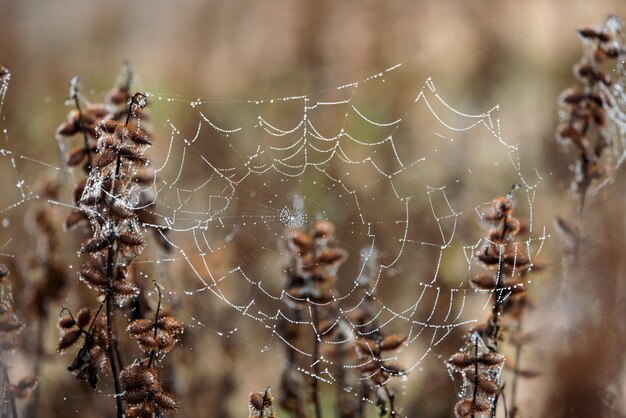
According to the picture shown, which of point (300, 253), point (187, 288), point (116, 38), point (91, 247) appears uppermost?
point (116, 38)

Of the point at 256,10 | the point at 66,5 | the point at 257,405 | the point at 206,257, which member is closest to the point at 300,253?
the point at 257,405

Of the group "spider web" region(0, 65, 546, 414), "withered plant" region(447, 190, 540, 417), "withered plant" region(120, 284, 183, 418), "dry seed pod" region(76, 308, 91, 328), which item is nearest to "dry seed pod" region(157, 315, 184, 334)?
"withered plant" region(120, 284, 183, 418)

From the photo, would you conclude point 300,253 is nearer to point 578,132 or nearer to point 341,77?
point 578,132

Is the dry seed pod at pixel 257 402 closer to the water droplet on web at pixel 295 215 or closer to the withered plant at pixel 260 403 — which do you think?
the withered plant at pixel 260 403

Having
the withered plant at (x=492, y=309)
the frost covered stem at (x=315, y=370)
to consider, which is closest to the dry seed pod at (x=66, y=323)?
the frost covered stem at (x=315, y=370)

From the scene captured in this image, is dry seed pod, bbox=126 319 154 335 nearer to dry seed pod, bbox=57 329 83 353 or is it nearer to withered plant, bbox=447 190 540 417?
dry seed pod, bbox=57 329 83 353
